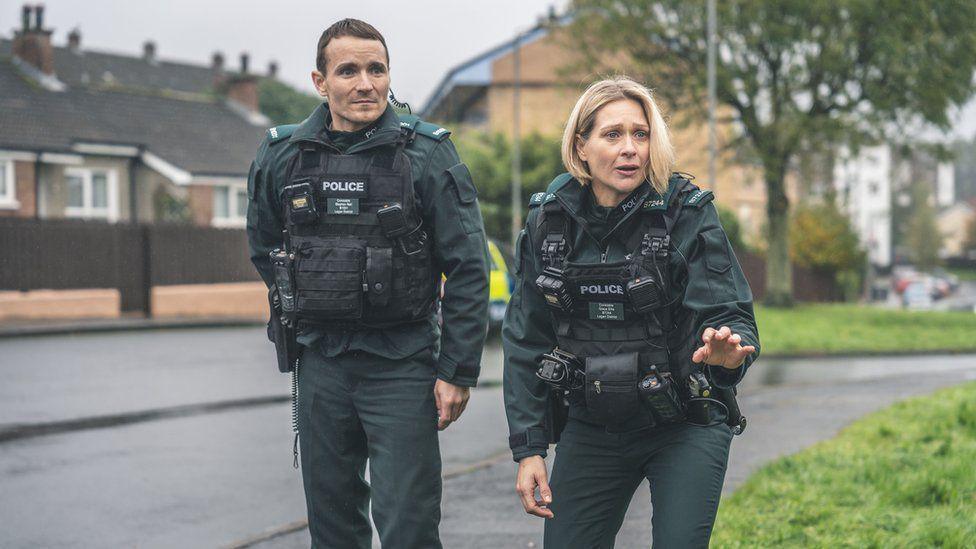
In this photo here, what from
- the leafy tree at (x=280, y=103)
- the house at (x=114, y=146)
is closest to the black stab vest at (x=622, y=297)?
the house at (x=114, y=146)

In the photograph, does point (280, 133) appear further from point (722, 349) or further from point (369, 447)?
point (722, 349)

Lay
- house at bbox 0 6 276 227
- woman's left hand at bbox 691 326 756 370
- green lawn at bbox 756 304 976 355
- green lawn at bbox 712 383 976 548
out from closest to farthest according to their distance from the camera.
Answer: woman's left hand at bbox 691 326 756 370
green lawn at bbox 712 383 976 548
green lawn at bbox 756 304 976 355
house at bbox 0 6 276 227

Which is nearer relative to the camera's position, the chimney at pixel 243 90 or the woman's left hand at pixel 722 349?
the woman's left hand at pixel 722 349

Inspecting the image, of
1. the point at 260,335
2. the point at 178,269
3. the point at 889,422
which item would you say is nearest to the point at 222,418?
the point at 889,422

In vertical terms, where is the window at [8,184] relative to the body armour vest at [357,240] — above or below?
above

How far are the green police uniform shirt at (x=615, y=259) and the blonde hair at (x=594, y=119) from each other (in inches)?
1.7

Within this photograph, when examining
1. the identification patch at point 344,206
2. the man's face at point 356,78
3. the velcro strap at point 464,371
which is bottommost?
the velcro strap at point 464,371

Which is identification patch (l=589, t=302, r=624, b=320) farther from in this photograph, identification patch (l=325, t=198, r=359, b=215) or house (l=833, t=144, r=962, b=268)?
house (l=833, t=144, r=962, b=268)

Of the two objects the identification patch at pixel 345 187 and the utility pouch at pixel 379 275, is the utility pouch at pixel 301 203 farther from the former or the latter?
the utility pouch at pixel 379 275

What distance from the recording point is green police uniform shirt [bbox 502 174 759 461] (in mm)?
3131

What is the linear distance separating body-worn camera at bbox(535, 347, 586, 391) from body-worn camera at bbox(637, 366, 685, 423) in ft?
0.60

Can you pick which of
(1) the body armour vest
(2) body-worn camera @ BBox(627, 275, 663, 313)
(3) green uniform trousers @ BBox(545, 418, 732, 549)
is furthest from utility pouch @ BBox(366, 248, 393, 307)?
(2) body-worn camera @ BBox(627, 275, 663, 313)

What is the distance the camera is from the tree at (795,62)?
2652 centimetres

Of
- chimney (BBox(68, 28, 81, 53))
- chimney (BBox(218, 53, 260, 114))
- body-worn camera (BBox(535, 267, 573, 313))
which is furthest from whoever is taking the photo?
chimney (BBox(68, 28, 81, 53))
